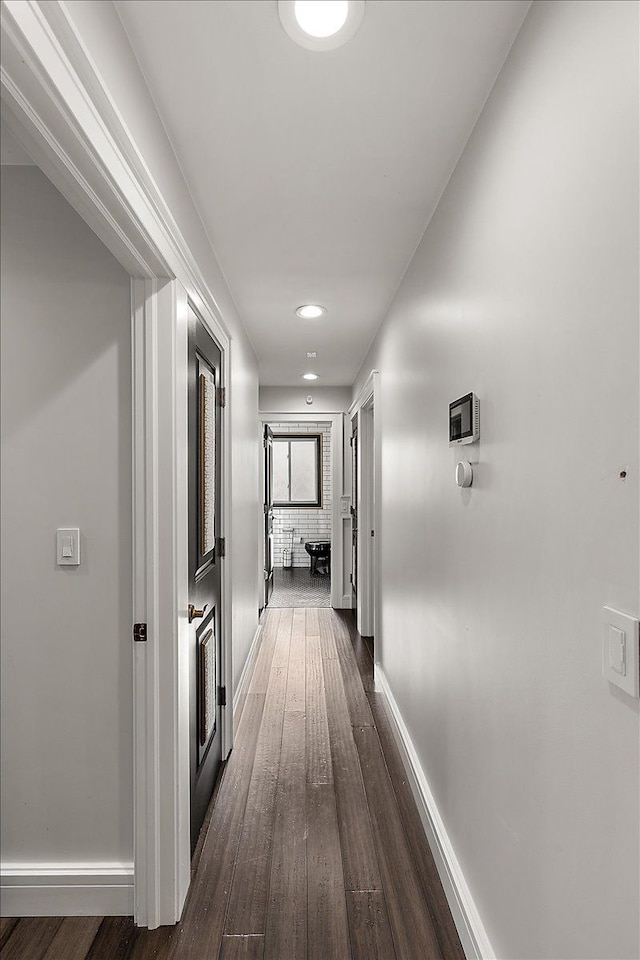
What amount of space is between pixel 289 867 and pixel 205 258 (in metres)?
2.34

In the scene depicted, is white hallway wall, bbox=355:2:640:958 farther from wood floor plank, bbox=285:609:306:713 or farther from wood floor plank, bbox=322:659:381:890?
wood floor plank, bbox=285:609:306:713

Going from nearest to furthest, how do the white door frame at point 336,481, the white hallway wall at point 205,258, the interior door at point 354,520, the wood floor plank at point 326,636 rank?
the white hallway wall at point 205,258 < the wood floor plank at point 326,636 < the interior door at point 354,520 < the white door frame at point 336,481

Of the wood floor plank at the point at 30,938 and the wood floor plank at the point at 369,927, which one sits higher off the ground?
the wood floor plank at the point at 30,938

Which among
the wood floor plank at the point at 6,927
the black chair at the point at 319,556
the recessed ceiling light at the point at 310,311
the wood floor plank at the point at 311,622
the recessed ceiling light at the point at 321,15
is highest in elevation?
the recessed ceiling light at the point at 310,311

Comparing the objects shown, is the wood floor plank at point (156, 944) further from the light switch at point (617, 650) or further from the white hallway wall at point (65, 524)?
the light switch at point (617, 650)

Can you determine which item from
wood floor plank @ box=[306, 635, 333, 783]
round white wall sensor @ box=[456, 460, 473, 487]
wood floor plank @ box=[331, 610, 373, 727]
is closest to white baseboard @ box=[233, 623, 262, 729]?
wood floor plank @ box=[306, 635, 333, 783]

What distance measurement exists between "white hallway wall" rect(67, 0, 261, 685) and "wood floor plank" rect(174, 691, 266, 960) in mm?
644

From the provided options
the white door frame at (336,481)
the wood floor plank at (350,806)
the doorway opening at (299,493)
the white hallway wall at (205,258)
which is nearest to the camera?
the white hallway wall at (205,258)

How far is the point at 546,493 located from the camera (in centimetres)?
115

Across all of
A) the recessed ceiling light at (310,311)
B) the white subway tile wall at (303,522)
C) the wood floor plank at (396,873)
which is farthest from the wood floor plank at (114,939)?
the white subway tile wall at (303,522)

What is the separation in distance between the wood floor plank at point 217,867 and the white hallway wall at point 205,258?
25.4 inches

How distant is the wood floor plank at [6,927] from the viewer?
1688 millimetres

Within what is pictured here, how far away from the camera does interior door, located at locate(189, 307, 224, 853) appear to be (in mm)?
2113

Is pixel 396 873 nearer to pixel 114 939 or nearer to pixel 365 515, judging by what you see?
pixel 114 939
